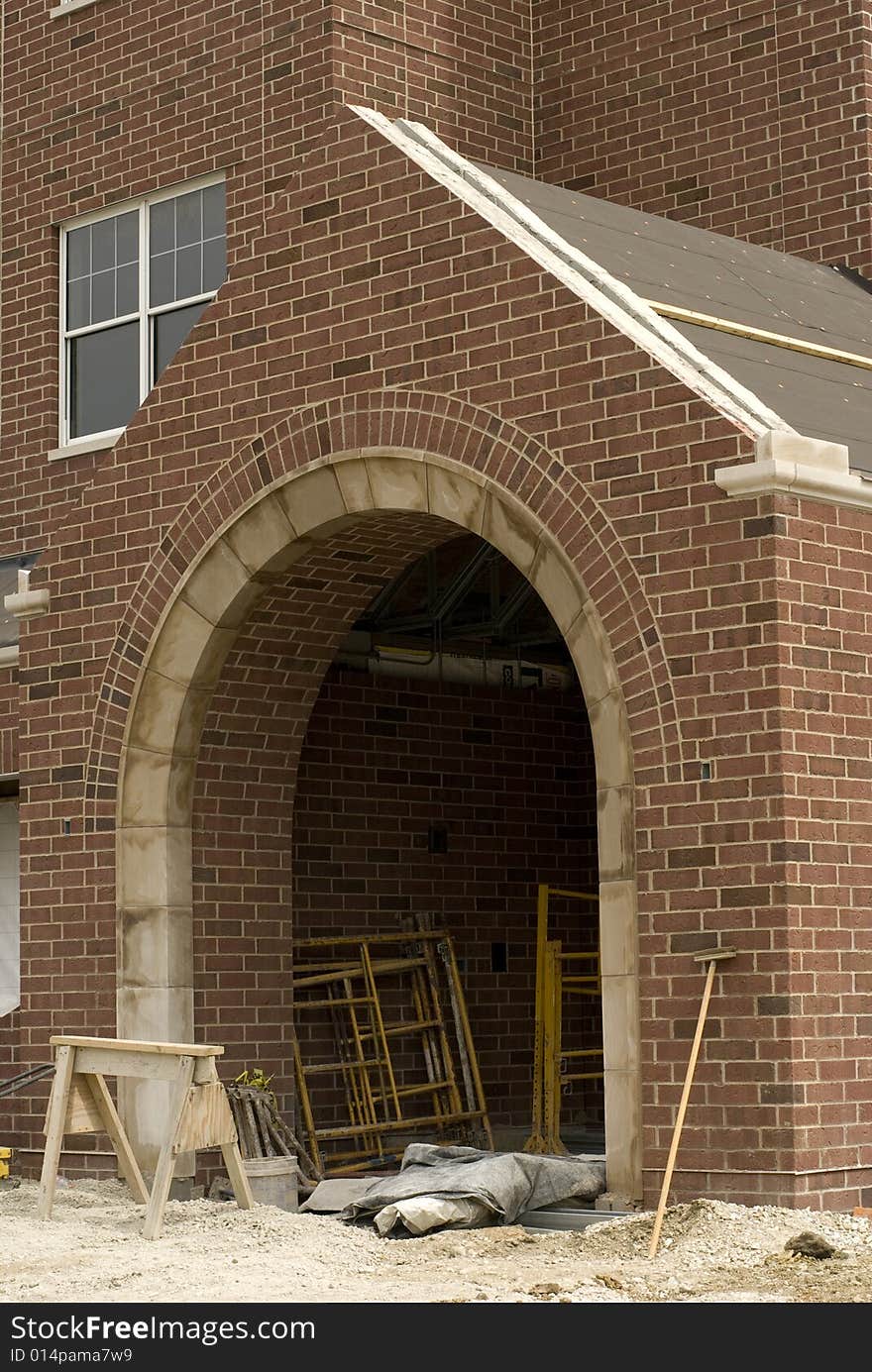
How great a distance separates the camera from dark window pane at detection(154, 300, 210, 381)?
18.2m

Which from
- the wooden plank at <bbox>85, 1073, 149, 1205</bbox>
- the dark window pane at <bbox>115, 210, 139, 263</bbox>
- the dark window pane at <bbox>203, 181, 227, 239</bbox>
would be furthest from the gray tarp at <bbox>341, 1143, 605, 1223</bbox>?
the dark window pane at <bbox>115, 210, 139, 263</bbox>

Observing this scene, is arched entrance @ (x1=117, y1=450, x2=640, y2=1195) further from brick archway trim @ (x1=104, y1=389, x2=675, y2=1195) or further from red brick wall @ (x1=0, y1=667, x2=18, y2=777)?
red brick wall @ (x1=0, y1=667, x2=18, y2=777)

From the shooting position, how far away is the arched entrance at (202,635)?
12.9 m

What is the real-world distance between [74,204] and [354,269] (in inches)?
250

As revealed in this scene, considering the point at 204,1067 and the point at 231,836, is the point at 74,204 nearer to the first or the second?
the point at 231,836

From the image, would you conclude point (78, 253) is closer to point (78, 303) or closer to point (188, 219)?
point (78, 303)

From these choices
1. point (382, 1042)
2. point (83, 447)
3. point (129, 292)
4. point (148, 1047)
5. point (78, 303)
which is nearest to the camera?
point (148, 1047)

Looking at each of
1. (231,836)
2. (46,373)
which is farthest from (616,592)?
(46,373)

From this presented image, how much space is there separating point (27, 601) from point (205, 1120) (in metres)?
4.83

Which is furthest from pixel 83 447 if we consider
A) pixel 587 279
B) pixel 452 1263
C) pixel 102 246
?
pixel 452 1263

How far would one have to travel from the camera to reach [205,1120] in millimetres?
12641

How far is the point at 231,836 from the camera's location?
15.2 meters

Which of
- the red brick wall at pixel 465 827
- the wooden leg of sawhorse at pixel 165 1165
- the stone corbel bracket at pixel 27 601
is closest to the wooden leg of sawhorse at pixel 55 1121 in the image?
the wooden leg of sawhorse at pixel 165 1165

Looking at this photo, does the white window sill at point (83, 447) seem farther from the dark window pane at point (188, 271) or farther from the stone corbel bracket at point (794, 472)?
the stone corbel bracket at point (794, 472)
